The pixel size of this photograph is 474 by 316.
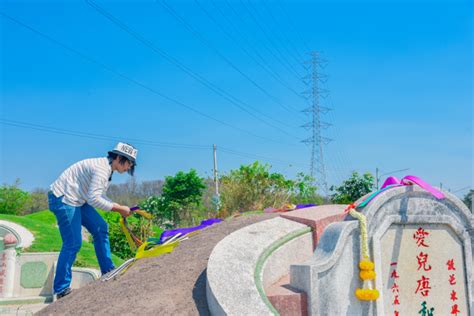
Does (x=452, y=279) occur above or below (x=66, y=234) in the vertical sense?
below

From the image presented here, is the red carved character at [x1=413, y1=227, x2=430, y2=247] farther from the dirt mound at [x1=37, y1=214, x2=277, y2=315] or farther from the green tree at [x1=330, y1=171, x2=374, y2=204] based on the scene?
the green tree at [x1=330, y1=171, x2=374, y2=204]

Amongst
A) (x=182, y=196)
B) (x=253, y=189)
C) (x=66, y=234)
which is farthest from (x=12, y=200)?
(x=66, y=234)

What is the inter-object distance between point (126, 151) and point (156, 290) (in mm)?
1602

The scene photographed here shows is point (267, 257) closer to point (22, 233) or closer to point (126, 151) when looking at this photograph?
point (126, 151)

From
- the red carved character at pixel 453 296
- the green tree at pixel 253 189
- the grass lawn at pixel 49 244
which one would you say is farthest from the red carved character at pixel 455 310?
the grass lawn at pixel 49 244

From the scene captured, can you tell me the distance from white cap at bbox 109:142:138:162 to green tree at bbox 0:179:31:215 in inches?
704

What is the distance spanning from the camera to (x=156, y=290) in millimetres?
Answer: 3709

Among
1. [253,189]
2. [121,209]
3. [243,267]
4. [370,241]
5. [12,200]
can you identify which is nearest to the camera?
[243,267]

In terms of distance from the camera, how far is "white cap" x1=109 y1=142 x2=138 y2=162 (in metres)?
4.76

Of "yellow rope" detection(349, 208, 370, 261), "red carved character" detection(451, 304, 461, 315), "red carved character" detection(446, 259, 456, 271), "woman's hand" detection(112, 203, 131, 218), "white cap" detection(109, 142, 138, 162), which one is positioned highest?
"white cap" detection(109, 142, 138, 162)

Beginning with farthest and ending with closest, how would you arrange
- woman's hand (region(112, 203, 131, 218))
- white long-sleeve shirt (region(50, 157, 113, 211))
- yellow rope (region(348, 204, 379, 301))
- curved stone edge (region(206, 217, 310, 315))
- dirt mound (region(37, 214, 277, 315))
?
woman's hand (region(112, 203, 131, 218)), white long-sleeve shirt (region(50, 157, 113, 211)), yellow rope (region(348, 204, 379, 301)), dirt mound (region(37, 214, 277, 315)), curved stone edge (region(206, 217, 310, 315))

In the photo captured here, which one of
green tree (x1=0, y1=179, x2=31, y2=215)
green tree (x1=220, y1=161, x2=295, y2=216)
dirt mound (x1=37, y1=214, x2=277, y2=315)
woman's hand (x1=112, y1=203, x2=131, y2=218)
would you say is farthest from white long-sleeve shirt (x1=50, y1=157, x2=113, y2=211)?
green tree (x1=0, y1=179, x2=31, y2=215)

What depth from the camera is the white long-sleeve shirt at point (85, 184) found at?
4.54 metres

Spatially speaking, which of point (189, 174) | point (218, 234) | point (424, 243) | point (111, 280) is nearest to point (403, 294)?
point (424, 243)
